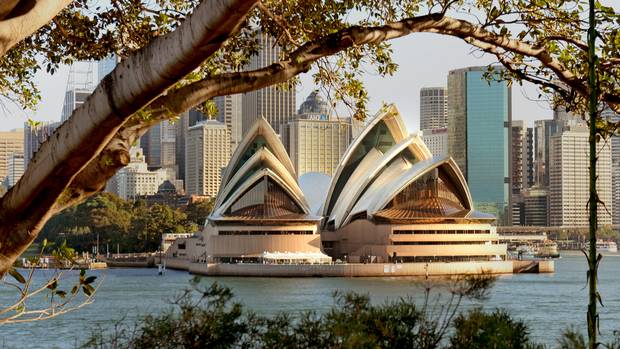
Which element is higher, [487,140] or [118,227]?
[487,140]

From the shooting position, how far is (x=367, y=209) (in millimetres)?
54844

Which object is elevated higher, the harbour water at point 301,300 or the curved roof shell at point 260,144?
the curved roof shell at point 260,144

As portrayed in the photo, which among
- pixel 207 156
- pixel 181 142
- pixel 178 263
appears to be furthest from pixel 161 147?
pixel 178 263

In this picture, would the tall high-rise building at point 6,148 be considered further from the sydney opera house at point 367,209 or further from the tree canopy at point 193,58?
the tree canopy at point 193,58

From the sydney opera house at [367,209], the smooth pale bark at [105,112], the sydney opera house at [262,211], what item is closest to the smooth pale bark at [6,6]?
the smooth pale bark at [105,112]

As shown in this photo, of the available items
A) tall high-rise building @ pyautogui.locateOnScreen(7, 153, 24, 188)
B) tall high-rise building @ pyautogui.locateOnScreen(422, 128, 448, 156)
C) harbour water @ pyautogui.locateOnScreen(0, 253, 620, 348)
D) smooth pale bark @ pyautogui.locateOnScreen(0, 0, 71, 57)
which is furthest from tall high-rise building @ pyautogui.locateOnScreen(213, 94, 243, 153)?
smooth pale bark @ pyautogui.locateOnScreen(0, 0, 71, 57)

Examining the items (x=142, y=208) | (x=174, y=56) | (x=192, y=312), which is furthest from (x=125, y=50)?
(x=142, y=208)

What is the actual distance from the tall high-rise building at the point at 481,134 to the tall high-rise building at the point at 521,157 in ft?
15.8

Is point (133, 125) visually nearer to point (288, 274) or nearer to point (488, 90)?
point (288, 274)

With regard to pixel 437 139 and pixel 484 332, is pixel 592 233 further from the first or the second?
pixel 437 139

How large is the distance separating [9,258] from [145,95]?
3.81 ft

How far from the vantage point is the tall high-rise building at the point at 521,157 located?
127 meters

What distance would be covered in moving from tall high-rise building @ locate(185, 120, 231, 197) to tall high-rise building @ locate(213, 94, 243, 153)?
7959 millimetres

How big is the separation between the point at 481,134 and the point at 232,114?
51.9m
